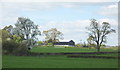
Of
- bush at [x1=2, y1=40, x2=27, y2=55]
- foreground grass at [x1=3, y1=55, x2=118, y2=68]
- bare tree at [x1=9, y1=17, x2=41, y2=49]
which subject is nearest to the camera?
foreground grass at [x1=3, y1=55, x2=118, y2=68]

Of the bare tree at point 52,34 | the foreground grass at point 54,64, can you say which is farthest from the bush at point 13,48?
the bare tree at point 52,34

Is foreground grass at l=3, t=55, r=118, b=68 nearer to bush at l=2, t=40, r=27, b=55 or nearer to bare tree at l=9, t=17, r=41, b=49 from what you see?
bush at l=2, t=40, r=27, b=55

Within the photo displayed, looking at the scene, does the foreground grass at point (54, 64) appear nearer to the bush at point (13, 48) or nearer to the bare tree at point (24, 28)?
the bush at point (13, 48)

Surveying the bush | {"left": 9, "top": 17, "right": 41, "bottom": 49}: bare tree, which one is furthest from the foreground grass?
{"left": 9, "top": 17, "right": 41, "bottom": 49}: bare tree

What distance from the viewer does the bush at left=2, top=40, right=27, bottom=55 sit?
59.5m

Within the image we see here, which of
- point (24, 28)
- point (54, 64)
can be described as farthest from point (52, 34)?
point (54, 64)

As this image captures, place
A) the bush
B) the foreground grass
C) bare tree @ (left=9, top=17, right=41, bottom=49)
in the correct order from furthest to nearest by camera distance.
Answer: bare tree @ (left=9, top=17, right=41, bottom=49), the bush, the foreground grass

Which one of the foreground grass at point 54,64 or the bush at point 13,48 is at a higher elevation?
the bush at point 13,48

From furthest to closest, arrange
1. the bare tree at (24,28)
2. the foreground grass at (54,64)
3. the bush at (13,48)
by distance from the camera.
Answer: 1. the bare tree at (24,28)
2. the bush at (13,48)
3. the foreground grass at (54,64)

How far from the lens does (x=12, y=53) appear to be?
59781 millimetres

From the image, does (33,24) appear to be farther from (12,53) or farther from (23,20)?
(12,53)

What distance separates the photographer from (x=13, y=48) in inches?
2379

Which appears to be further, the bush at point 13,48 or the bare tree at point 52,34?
the bare tree at point 52,34

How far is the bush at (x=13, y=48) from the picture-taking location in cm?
5953
